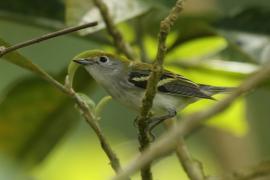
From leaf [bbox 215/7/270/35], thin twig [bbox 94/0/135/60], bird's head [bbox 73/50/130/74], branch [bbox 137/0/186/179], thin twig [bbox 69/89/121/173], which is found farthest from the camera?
leaf [bbox 215/7/270/35]

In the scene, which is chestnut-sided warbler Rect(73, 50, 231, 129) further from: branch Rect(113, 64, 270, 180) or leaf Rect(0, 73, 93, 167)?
branch Rect(113, 64, 270, 180)

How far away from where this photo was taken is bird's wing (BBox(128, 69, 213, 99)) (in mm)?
2336

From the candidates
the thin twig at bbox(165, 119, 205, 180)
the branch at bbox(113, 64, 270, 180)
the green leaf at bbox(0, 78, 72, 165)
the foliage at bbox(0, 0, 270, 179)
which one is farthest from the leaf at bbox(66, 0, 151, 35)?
the branch at bbox(113, 64, 270, 180)

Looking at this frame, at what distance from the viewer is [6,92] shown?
2.54 metres

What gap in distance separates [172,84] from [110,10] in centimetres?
34

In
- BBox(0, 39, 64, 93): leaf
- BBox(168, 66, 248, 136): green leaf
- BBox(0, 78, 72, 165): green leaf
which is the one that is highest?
BBox(0, 39, 64, 93): leaf

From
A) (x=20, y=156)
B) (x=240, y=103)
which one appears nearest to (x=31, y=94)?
(x=20, y=156)

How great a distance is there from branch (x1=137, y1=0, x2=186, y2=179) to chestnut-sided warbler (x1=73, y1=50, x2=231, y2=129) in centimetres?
73

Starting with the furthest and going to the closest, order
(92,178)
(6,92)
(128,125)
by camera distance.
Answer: (128,125)
(92,178)
(6,92)

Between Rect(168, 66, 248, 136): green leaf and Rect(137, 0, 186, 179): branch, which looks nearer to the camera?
Rect(137, 0, 186, 179): branch

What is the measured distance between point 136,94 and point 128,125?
1.91 metres

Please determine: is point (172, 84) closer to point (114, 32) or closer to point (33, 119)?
point (114, 32)

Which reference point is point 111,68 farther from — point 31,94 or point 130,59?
point 31,94

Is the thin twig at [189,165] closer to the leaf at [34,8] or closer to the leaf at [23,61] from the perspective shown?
the leaf at [23,61]
